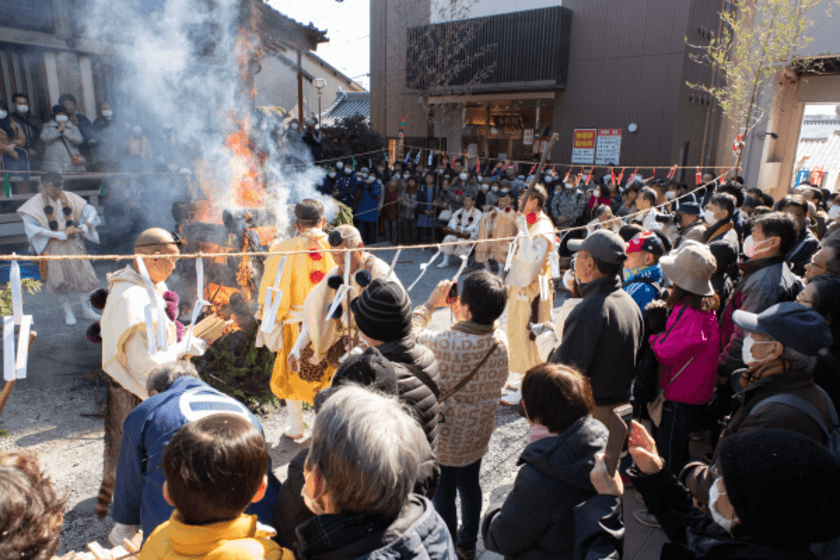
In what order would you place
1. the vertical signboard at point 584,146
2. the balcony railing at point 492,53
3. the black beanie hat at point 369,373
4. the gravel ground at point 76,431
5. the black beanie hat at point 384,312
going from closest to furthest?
the black beanie hat at point 369,373 → the black beanie hat at point 384,312 → the gravel ground at point 76,431 → the balcony railing at point 492,53 → the vertical signboard at point 584,146

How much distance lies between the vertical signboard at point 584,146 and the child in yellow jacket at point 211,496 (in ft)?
53.8

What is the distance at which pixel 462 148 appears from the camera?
18797 millimetres

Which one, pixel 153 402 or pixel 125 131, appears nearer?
pixel 153 402

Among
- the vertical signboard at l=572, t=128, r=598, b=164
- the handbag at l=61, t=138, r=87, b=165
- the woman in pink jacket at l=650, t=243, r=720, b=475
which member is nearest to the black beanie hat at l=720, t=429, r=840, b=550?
the woman in pink jacket at l=650, t=243, r=720, b=475

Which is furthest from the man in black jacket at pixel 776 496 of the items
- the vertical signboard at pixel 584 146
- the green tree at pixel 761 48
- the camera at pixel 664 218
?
the vertical signboard at pixel 584 146

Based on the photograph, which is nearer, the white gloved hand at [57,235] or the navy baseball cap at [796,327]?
the navy baseball cap at [796,327]

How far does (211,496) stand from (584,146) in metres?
16.7

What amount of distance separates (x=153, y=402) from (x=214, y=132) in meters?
8.49

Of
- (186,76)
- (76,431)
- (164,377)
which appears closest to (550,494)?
(164,377)

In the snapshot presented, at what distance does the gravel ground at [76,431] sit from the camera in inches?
132

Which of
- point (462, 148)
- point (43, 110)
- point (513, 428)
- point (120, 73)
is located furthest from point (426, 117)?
point (513, 428)

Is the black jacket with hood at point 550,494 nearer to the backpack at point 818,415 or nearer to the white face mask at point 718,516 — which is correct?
the white face mask at point 718,516

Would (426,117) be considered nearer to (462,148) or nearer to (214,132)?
(462,148)

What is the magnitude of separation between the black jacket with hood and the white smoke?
7130 millimetres
